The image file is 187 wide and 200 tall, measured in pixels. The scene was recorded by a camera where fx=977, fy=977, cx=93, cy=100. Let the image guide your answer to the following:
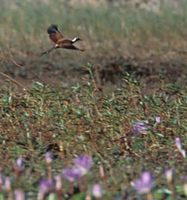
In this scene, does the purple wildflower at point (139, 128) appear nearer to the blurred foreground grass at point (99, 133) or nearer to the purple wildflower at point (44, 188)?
the blurred foreground grass at point (99, 133)

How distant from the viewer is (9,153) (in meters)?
3.93

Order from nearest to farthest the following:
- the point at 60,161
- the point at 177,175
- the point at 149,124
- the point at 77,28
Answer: the point at 177,175
the point at 60,161
the point at 149,124
the point at 77,28

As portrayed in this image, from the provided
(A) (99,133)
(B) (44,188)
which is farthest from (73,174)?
(A) (99,133)

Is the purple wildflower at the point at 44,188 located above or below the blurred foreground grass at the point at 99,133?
above

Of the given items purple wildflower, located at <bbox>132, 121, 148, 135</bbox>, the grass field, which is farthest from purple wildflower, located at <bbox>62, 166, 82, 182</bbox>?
purple wildflower, located at <bbox>132, 121, 148, 135</bbox>

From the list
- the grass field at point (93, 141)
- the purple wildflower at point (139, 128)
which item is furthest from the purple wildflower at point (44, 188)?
the purple wildflower at point (139, 128)

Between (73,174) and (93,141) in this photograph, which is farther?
(93,141)

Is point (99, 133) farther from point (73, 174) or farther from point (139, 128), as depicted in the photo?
point (73, 174)

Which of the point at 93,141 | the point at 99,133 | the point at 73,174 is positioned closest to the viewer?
the point at 73,174

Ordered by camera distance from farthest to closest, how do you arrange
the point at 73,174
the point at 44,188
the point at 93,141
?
1. the point at 93,141
2. the point at 73,174
3. the point at 44,188

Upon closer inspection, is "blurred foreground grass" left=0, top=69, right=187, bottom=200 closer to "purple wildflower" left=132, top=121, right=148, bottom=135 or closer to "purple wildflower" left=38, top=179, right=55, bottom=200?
"purple wildflower" left=132, top=121, right=148, bottom=135

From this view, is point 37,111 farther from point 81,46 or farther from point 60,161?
point 81,46

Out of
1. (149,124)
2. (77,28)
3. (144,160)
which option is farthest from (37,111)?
(77,28)

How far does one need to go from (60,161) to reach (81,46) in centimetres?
660
